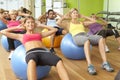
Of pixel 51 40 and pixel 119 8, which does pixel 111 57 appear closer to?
pixel 51 40

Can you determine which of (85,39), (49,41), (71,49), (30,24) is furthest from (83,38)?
(49,41)

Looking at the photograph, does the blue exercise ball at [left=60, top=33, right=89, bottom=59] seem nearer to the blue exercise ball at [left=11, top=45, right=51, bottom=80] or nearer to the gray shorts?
the gray shorts

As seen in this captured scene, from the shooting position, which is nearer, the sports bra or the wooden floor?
the sports bra

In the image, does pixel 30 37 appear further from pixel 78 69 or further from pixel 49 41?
pixel 49 41

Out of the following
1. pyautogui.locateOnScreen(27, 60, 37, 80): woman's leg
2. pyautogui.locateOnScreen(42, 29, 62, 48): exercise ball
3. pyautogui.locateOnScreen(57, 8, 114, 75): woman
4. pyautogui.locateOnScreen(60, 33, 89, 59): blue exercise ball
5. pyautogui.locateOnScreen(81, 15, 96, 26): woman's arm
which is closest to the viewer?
pyautogui.locateOnScreen(27, 60, 37, 80): woman's leg

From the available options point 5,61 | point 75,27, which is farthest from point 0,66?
point 75,27

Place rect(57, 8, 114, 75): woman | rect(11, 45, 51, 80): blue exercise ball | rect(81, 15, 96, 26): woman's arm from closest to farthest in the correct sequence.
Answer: rect(11, 45, 51, 80): blue exercise ball → rect(57, 8, 114, 75): woman → rect(81, 15, 96, 26): woman's arm

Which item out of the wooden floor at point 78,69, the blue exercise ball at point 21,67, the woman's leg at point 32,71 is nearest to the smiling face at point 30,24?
the blue exercise ball at point 21,67

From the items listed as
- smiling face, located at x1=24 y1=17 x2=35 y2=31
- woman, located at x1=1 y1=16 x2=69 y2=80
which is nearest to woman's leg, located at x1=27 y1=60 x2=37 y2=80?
woman, located at x1=1 y1=16 x2=69 y2=80

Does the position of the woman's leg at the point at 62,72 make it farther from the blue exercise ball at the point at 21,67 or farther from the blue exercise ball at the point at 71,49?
the blue exercise ball at the point at 71,49

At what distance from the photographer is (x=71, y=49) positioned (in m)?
3.73

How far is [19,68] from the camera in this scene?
8.87 ft

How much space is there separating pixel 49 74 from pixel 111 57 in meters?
1.43

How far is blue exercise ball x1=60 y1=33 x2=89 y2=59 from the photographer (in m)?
3.68
